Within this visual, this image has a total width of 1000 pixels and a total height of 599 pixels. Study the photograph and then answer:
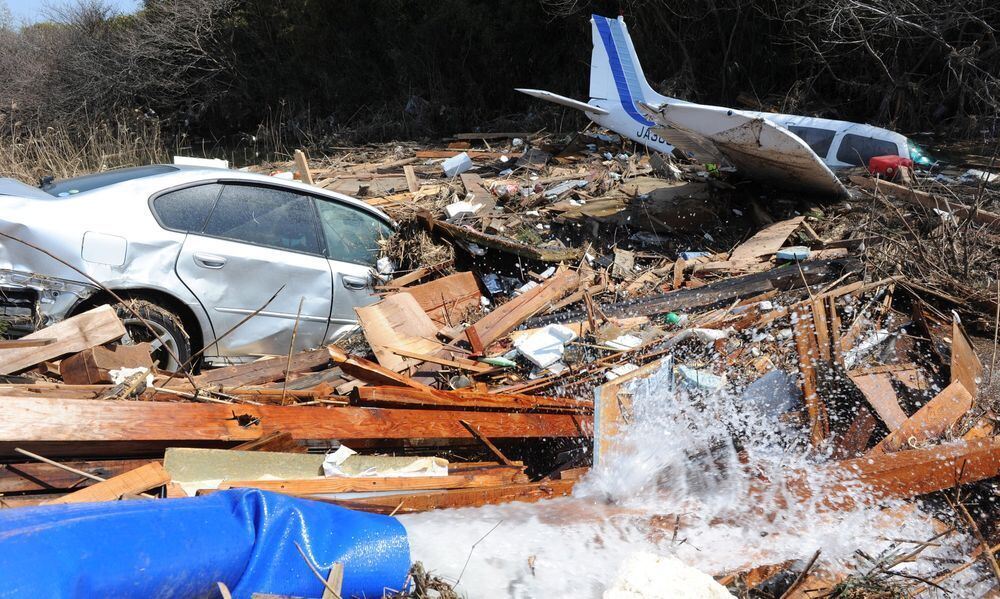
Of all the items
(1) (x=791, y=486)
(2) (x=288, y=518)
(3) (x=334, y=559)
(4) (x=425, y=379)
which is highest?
(2) (x=288, y=518)

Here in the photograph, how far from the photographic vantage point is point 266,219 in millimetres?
5199

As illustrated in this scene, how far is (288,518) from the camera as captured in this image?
6.89 feet

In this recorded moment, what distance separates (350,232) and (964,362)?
4.58m

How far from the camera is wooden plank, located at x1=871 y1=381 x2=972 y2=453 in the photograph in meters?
3.90

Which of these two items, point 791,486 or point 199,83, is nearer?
point 791,486

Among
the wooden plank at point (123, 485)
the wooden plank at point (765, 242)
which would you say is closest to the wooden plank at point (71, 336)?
the wooden plank at point (123, 485)

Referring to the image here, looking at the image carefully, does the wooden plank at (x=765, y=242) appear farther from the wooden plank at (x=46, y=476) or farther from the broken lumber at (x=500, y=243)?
the wooden plank at (x=46, y=476)

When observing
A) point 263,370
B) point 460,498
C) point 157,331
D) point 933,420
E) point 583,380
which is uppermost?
→ point 157,331

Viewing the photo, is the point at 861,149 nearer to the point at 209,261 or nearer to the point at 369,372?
the point at 369,372

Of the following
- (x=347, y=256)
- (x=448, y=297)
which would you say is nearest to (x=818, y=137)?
(x=448, y=297)

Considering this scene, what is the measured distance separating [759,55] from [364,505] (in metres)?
15.9

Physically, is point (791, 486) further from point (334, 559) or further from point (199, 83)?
point (199, 83)

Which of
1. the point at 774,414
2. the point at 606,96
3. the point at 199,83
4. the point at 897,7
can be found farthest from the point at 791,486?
the point at 199,83

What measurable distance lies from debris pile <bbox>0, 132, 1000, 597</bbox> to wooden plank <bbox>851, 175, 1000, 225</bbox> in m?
0.05
